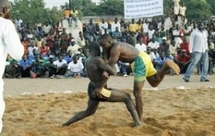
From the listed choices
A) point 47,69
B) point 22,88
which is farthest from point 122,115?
point 47,69

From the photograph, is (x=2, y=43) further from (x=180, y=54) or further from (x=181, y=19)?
(x=181, y=19)

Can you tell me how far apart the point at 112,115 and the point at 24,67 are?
34.1ft

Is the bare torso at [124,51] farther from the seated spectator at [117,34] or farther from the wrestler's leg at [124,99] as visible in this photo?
the seated spectator at [117,34]

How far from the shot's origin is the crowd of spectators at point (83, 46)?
62.6 ft

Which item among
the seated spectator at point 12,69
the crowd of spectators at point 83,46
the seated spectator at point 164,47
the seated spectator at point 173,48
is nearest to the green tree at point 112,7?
the crowd of spectators at point 83,46

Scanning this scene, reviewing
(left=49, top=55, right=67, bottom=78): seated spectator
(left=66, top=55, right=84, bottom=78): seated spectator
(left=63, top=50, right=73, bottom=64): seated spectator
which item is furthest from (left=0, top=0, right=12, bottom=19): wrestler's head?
(left=63, top=50, right=73, bottom=64): seated spectator

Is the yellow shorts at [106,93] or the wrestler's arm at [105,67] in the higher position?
the wrestler's arm at [105,67]

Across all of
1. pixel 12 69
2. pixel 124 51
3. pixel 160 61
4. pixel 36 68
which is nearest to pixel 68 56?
pixel 36 68

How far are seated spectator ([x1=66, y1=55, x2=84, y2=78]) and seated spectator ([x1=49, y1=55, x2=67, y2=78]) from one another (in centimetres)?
28

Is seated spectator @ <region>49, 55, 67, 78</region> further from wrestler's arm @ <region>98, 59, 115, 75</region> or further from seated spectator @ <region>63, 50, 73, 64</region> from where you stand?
wrestler's arm @ <region>98, 59, 115, 75</region>

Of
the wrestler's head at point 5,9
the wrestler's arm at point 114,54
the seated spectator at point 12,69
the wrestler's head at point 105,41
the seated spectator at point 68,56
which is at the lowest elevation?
the seated spectator at point 12,69

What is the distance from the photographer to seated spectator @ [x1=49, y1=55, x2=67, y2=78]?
19.0m

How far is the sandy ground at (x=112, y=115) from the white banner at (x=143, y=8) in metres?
7.96

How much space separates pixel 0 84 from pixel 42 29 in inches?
758
